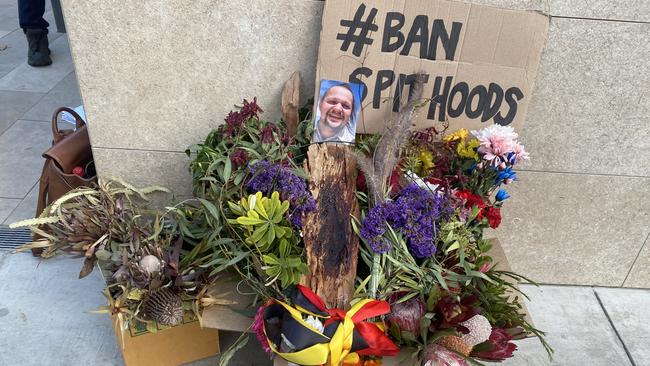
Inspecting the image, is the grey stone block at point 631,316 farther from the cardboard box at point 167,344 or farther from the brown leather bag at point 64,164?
the brown leather bag at point 64,164

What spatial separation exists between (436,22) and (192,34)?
1.06 metres

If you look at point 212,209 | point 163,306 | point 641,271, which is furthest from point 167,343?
point 641,271

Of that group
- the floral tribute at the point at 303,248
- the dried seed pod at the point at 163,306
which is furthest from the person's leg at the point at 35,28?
the dried seed pod at the point at 163,306

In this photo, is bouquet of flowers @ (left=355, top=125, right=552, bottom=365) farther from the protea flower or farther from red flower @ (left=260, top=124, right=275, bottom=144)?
red flower @ (left=260, top=124, right=275, bottom=144)

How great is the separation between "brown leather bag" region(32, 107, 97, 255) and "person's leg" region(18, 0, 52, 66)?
2993 mm

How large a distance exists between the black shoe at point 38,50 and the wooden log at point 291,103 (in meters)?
4.11

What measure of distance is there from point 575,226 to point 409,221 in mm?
1522

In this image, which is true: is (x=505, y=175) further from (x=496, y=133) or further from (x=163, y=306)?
(x=163, y=306)

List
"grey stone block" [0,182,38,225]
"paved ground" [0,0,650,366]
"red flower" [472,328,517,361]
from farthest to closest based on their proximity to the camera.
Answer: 1. "grey stone block" [0,182,38,225]
2. "paved ground" [0,0,650,366]
3. "red flower" [472,328,517,361]

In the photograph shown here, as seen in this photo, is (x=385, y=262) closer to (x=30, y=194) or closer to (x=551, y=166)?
(x=551, y=166)

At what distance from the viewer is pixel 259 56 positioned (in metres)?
2.12

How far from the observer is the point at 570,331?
8.42 feet

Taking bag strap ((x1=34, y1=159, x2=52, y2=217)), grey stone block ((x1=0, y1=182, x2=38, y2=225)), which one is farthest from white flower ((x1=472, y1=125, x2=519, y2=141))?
grey stone block ((x1=0, y1=182, x2=38, y2=225))

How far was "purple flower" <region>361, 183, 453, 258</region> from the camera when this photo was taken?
163cm
